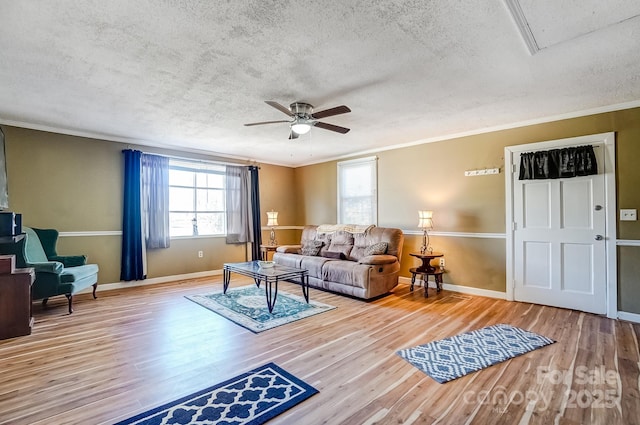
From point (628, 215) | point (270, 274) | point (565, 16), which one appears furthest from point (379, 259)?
point (565, 16)

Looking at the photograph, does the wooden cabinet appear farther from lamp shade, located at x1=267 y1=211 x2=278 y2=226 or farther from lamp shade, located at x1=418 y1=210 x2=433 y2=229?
lamp shade, located at x1=418 y1=210 x2=433 y2=229

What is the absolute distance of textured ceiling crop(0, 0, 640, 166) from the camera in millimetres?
1928

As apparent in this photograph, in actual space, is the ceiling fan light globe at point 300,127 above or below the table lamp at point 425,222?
above

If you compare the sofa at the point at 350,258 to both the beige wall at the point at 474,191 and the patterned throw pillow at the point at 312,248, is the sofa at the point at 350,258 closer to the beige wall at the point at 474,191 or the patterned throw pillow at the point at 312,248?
the patterned throw pillow at the point at 312,248

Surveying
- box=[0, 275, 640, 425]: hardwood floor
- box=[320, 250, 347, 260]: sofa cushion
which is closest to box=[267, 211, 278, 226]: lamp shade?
box=[320, 250, 347, 260]: sofa cushion

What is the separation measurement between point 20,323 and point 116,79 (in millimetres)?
2641

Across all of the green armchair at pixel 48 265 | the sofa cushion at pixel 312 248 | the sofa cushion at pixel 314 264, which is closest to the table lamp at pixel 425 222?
the sofa cushion at pixel 314 264

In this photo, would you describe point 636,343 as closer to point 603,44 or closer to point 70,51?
point 603,44

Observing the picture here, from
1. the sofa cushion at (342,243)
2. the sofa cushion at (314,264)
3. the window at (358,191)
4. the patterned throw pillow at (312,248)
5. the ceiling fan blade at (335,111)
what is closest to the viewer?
the ceiling fan blade at (335,111)

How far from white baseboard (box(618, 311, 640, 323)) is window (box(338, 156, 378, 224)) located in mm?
3510

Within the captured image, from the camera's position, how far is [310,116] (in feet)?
11.1

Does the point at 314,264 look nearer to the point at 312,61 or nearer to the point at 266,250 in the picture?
the point at 266,250

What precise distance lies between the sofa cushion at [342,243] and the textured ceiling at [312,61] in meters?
2.00

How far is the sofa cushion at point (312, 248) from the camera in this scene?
5.45 metres
